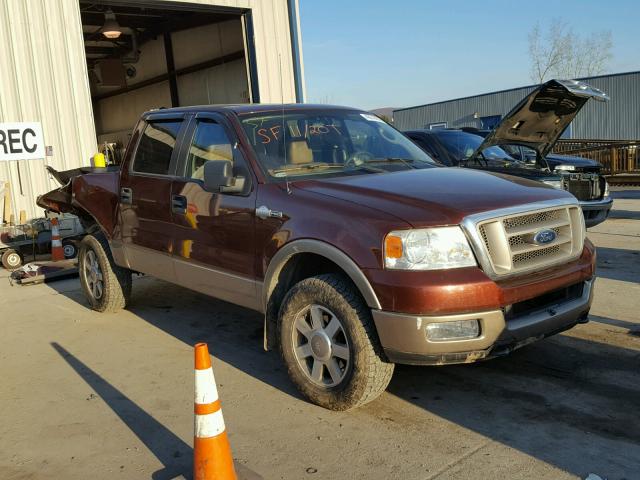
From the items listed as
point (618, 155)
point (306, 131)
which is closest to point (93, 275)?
point (306, 131)

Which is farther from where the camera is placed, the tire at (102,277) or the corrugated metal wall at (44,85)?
the corrugated metal wall at (44,85)

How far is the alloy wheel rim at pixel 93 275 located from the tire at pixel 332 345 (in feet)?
10.3

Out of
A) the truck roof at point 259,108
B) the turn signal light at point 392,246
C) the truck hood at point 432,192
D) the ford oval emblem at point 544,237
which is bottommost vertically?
the ford oval emblem at point 544,237

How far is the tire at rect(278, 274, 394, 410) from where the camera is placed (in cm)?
345

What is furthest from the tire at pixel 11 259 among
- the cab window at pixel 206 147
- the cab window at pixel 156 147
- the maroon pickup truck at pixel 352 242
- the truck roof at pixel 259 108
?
the cab window at pixel 206 147

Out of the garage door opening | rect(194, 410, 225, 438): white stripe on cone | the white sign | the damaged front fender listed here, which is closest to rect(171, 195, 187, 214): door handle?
the damaged front fender

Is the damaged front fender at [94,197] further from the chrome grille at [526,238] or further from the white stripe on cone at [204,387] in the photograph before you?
the chrome grille at [526,238]

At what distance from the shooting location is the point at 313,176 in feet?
13.6

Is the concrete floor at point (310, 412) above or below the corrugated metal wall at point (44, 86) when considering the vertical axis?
below

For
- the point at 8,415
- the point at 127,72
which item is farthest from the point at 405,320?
the point at 127,72

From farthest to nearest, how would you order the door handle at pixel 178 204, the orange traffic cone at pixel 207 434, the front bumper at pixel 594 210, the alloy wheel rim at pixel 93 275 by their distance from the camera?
the front bumper at pixel 594 210
the alloy wheel rim at pixel 93 275
the door handle at pixel 178 204
the orange traffic cone at pixel 207 434

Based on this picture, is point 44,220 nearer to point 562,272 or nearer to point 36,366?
point 36,366

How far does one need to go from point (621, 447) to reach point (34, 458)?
3.15 meters

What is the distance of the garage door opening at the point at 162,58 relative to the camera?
53.8 feet
